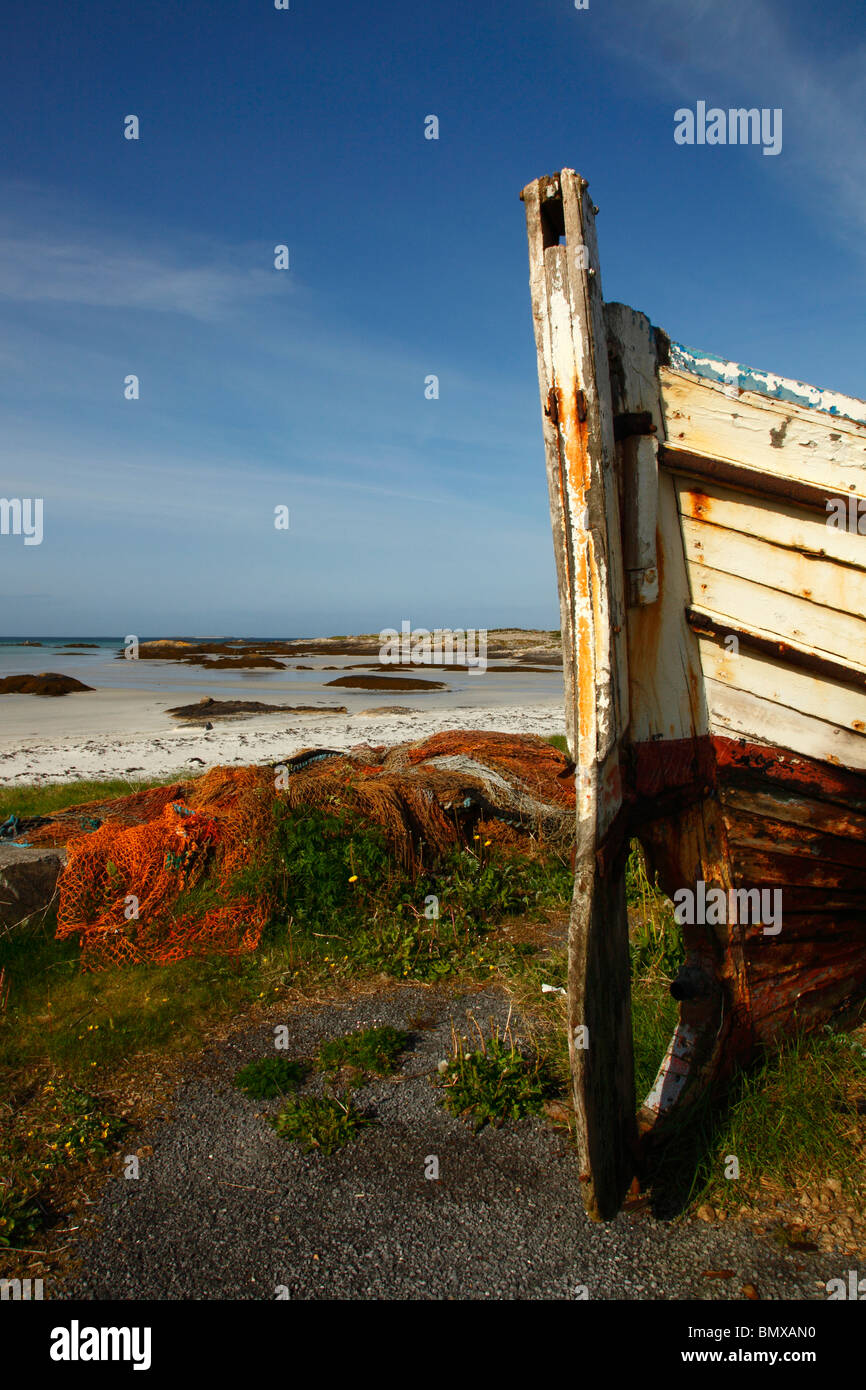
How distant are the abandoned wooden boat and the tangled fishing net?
2.61 metres

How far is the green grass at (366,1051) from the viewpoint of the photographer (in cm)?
414

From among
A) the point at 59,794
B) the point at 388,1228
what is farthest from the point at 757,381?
the point at 59,794

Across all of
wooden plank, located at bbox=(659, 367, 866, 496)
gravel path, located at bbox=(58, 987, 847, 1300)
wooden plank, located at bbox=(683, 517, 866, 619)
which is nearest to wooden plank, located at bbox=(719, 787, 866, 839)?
wooden plank, located at bbox=(683, 517, 866, 619)

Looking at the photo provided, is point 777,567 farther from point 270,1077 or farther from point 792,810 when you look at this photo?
point 270,1077

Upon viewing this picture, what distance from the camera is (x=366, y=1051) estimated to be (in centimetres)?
420

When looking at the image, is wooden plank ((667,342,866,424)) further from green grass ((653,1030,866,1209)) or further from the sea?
the sea

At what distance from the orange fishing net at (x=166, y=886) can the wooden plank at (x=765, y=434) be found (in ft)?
13.8

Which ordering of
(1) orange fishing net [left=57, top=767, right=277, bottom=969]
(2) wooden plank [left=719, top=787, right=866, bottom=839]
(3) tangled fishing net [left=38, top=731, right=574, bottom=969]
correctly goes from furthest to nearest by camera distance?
1. (3) tangled fishing net [left=38, top=731, right=574, bottom=969]
2. (1) orange fishing net [left=57, top=767, right=277, bottom=969]
3. (2) wooden plank [left=719, top=787, right=866, bottom=839]

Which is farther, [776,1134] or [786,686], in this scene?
[786,686]

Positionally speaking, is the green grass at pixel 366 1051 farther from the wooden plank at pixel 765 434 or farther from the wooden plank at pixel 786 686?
the wooden plank at pixel 765 434

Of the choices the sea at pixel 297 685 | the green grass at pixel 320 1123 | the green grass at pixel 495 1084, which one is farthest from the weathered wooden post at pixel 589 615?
the sea at pixel 297 685

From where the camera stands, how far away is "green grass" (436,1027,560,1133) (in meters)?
3.71

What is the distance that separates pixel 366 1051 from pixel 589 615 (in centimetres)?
264
